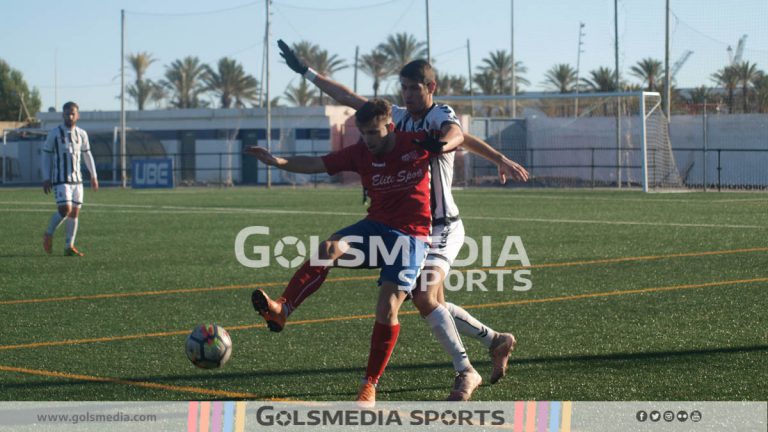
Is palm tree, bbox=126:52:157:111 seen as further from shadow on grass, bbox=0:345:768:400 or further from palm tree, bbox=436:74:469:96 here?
shadow on grass, bbox=0:345:768:400

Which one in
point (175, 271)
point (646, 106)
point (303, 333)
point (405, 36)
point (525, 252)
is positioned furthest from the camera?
point (405, 36)

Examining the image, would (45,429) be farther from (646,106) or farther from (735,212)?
(646,106)

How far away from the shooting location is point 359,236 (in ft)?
21.6

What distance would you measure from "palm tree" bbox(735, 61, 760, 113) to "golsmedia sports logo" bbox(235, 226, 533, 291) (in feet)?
85.7

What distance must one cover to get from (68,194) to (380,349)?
10984 millimetres

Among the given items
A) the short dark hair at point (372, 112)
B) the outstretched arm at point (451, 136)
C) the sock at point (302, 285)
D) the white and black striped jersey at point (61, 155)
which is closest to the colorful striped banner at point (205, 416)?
the sock at point (302, 285)

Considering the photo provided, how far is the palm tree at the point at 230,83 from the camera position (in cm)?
7475

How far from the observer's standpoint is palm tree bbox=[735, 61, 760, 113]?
138 feet

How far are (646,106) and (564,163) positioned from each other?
6.93m

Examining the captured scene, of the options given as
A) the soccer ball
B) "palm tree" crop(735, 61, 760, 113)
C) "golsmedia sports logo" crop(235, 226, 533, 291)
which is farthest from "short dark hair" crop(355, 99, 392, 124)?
"palm tree" crop(735, 61, 760, 113)

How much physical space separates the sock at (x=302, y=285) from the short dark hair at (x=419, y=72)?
124 cm

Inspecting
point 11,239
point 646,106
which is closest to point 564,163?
point 646,106

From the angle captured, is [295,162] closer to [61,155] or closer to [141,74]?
[61,155]

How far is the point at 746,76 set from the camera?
42781 mm
